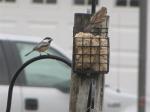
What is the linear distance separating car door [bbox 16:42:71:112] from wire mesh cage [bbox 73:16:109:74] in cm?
356

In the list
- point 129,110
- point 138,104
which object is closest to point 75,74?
point 129,110

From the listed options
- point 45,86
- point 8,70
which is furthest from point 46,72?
point 8,70

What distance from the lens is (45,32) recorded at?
12344mm

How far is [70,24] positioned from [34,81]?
5377mm

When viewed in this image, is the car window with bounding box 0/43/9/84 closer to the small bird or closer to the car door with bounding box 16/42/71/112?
the car door with bounding box 16/42/71/112

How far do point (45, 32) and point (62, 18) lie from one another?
1.28 feet

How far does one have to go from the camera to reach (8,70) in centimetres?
688

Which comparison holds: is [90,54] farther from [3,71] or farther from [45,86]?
[45,86]

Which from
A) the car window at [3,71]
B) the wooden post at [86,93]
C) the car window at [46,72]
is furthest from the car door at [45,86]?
the wooden post at [86,93]

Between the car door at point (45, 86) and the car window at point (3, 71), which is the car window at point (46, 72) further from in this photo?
the car window at point (3, 71)

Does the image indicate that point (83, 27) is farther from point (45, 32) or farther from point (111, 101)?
point (45, 32)

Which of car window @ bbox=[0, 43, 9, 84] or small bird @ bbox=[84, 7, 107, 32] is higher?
small bird @ bbox=[84, 7, 107, 32]

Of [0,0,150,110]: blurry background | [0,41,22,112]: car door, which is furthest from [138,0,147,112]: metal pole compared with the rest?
[0,0,150,110]: blurry background

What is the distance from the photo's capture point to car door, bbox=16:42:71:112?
22.4 feet
